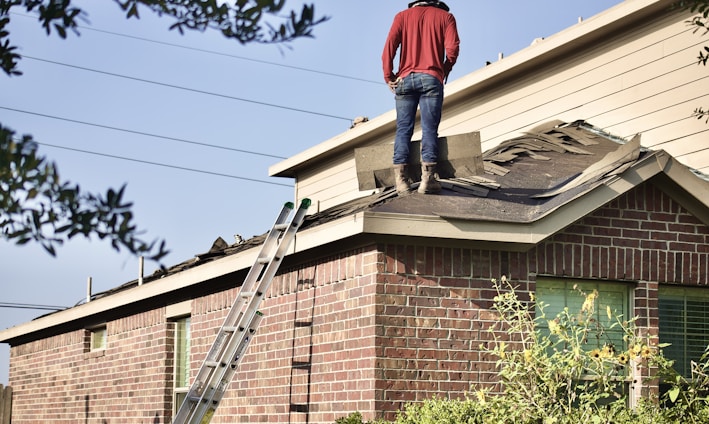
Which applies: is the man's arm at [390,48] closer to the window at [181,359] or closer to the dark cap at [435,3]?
the dark cap at [435,3]

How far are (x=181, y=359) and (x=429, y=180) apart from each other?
5.84 m

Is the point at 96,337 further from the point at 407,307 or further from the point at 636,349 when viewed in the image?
the point at 636,349

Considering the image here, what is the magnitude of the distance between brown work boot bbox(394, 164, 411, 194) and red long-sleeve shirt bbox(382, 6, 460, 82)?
3.10ft

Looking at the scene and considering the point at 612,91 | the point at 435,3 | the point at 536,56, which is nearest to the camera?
the point at 435,3

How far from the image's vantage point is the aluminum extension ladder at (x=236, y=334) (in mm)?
11727

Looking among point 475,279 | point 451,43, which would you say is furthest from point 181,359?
point 451,43

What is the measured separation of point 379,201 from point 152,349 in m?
6.10

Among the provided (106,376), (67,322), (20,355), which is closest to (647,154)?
(106,376)

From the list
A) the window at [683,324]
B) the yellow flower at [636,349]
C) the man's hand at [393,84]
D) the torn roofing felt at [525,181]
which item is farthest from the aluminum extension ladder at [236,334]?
the yellow flower at [636,349]

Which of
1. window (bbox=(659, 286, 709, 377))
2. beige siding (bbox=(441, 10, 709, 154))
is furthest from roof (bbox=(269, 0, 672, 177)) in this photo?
window (bbox=(659, 286, 709, 377))

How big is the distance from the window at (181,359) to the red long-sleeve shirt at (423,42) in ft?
18.9

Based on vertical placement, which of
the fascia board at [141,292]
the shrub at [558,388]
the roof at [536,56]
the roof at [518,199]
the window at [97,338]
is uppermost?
the roof at [536,56]

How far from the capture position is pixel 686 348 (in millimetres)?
12180

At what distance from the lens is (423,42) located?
11484 millimetres
